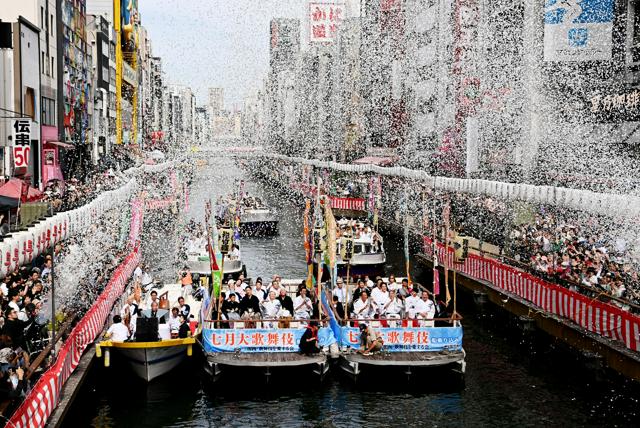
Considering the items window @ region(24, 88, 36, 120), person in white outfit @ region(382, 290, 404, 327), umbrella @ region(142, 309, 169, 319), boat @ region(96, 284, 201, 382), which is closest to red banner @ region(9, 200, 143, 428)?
boat @ region(96, 284, 201, 382)

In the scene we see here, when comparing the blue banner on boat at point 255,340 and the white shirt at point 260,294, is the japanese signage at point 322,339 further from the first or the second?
the white shirt at point 260,294

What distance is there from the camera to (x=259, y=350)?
22.7m

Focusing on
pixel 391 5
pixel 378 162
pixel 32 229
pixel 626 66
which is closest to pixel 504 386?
pixel 32 229

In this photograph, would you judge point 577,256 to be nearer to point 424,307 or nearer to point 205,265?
point 424,307

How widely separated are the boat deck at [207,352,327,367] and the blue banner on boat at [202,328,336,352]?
0.57 ft

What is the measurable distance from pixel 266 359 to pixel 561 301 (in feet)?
31.5

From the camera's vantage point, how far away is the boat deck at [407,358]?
22.3 m

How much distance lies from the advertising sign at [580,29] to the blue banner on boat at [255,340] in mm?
30915

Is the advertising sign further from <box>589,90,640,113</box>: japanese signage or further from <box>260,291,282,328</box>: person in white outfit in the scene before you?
<box>260,291,282,328</box>: person in white outfit


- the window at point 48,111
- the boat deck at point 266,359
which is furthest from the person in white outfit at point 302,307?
the window at point 48,111

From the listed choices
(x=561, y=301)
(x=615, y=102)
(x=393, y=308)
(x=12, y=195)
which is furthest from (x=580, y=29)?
(x=12, y=195)

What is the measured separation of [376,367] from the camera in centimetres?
2375

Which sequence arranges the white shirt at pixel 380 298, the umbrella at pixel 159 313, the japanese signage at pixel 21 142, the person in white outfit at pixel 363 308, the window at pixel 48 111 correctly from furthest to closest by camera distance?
the window at pixel 48 111
the japanese signage at pixel 21 142
the white shirt at pixel 380 298
the person in white outfit at pixel 363 308
the umbrella at pixel 159 313

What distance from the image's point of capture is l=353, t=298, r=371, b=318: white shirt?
82.0 feet
